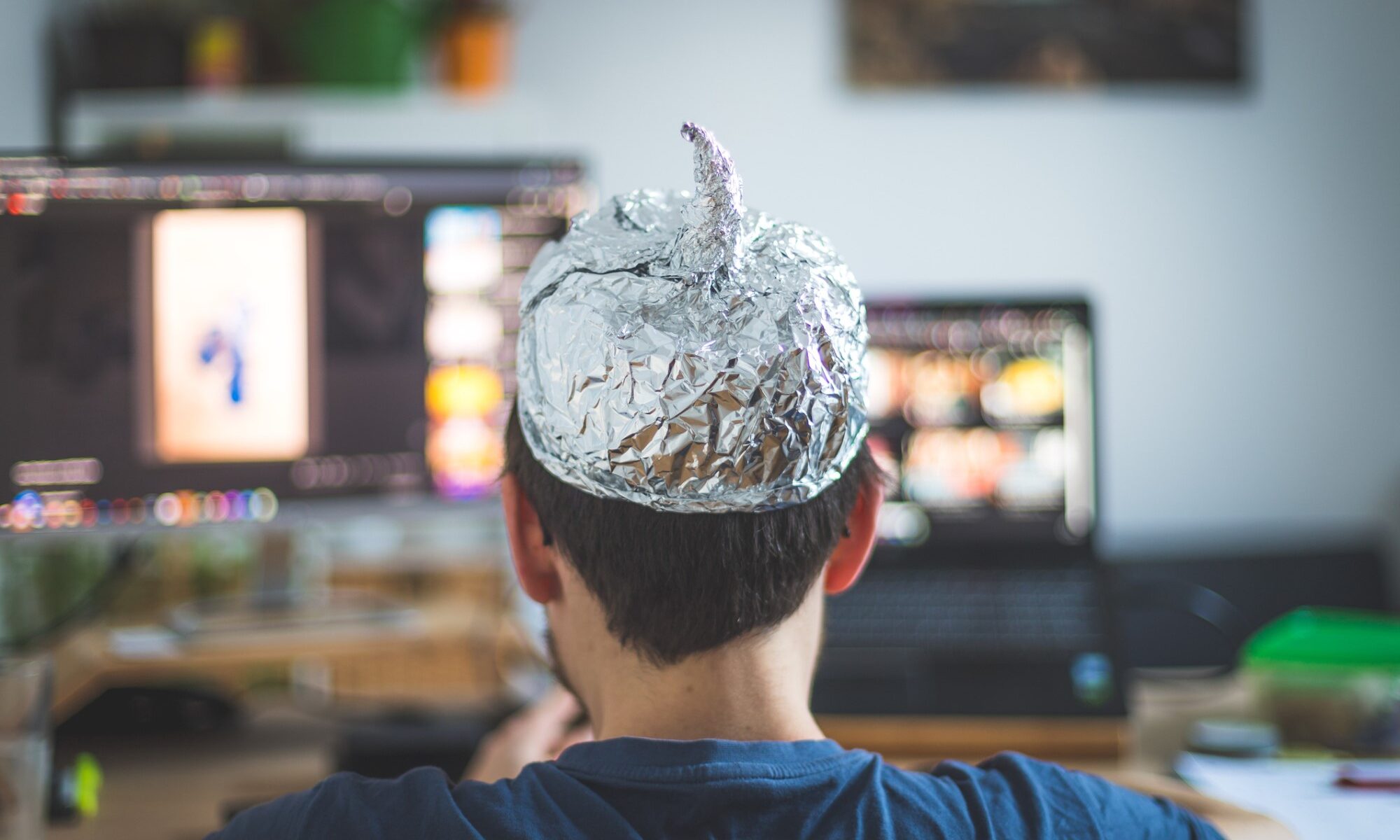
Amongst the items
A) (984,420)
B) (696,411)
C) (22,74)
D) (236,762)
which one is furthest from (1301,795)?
(22,74)

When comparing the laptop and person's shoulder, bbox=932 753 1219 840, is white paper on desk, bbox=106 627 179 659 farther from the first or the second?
person's shoulder, bbox=932 753 1219 840

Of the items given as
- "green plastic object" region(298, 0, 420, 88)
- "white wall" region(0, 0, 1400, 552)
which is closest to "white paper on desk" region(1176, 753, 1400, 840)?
"white wall" region(0, 0, 1400, 552)

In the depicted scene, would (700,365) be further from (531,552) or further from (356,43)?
(356,43)

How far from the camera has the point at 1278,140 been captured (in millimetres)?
2188

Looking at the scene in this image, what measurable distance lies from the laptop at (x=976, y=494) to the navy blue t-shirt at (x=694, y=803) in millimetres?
469

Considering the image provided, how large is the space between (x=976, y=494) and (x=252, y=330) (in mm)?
746

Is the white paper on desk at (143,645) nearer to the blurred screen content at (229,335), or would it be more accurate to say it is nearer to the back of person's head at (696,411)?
the blurred screen content at (229,335)

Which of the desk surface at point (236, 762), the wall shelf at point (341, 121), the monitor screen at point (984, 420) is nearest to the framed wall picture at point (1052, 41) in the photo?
the wall shelf at point (341, 121)

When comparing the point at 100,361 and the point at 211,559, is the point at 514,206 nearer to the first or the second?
the point at 100,361

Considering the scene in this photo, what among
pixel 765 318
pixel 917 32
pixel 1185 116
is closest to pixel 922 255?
pixel 917 32

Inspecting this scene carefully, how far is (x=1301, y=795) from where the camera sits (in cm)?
77

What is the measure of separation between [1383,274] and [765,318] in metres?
2.20

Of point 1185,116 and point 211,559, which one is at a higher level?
point 1185,116

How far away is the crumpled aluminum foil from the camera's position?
50cm
